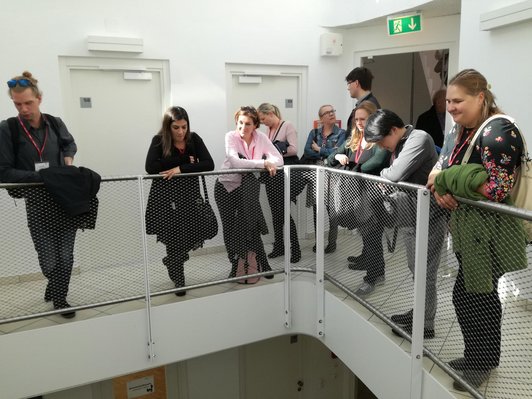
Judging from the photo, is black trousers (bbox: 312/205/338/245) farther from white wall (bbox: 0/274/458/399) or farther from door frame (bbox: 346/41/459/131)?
door frame (bbox: 346/41/459/131)

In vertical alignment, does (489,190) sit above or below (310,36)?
below

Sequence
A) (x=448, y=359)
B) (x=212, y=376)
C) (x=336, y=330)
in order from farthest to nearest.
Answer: (x=212, y=376)
(x=336, y=330)
(x=448, y=359)

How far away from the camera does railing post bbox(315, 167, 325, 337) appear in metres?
3.82

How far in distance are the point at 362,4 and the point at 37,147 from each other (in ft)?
14.2

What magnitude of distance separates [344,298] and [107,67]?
11.6 feet

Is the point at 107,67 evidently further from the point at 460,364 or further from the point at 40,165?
the point at 460,364

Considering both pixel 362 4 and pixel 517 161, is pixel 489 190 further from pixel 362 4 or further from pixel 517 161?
pixel 362 4

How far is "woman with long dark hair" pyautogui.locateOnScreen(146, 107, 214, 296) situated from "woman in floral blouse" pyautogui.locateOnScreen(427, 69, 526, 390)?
6.70 feet

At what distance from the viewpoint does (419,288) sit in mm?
2748

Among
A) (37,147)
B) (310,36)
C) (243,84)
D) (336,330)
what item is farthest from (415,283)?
(310,36)

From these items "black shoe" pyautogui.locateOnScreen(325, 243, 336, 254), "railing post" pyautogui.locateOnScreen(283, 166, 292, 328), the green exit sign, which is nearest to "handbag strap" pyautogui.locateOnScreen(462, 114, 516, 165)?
"black shoe" pyautogui.locateOnScreen(325, 243, 336, 254)

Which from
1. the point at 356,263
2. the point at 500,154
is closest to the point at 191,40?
the point at 356,263

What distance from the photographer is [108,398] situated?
636 centimetres

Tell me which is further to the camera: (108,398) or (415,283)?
(108,398)
